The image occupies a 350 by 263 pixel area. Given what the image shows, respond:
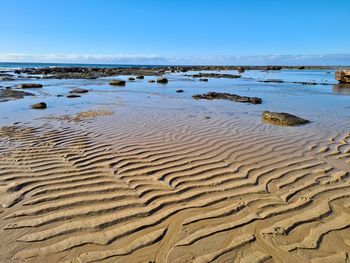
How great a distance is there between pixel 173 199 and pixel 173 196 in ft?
0.29

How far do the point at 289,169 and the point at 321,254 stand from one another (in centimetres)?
235

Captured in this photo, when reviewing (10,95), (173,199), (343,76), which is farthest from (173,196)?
(343,76)

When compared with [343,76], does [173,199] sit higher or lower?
lower

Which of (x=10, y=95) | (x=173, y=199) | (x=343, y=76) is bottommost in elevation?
(x=173, y=199)

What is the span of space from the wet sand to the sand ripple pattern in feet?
0.05

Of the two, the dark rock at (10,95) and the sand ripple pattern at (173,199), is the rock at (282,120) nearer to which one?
the sand ripple pattern at (173,199)

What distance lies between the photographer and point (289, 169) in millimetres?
5109

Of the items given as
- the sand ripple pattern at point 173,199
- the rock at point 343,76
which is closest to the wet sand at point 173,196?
the sand ripple pattern at point 173,199

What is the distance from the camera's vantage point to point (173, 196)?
4074mm

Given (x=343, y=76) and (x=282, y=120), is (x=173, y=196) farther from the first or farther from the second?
(x=343, y=76)

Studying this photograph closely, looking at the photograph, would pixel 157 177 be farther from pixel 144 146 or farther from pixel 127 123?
pixel 127 123

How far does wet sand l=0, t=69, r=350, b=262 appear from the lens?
2982 mm

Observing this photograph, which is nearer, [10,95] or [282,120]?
[282,120]

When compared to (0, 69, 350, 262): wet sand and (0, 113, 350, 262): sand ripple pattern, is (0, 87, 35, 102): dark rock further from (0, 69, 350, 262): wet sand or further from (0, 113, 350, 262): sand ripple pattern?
(0, 113, 350, 262): sand ripple pattern
